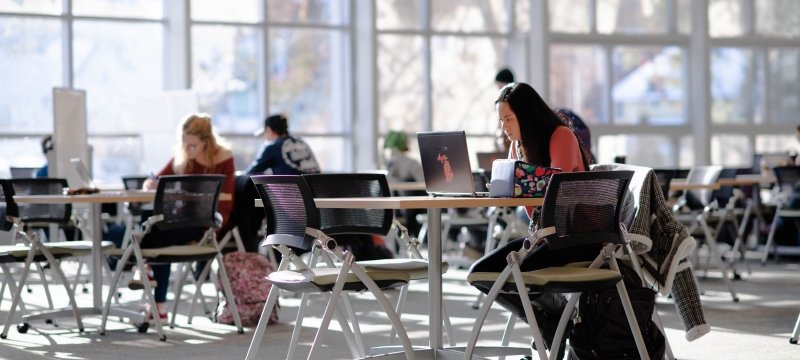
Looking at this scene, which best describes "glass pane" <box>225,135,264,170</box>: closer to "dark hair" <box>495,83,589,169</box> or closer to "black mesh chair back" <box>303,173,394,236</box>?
"black mesh chair back" <box>303,173,394,236</box>

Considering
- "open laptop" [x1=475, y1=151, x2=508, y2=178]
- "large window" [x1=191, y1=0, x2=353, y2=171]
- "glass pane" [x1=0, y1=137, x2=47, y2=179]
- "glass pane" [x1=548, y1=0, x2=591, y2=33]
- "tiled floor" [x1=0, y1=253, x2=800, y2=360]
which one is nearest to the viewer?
"tiled floor" [x1=0, y1=253, x2=800, y2=360]

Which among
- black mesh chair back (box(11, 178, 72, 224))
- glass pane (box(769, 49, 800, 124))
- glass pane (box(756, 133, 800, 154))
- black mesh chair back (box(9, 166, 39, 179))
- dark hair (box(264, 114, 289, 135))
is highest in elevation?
glass pane (box(769, 49, 800, 124))

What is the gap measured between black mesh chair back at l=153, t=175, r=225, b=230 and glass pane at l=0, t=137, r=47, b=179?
668cm

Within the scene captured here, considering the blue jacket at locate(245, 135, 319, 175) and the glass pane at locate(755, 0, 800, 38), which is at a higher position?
the glass pane at locate(755, 0, 800, 38)

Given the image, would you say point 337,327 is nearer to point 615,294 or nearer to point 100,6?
point 615,294

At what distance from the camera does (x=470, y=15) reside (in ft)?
48.3

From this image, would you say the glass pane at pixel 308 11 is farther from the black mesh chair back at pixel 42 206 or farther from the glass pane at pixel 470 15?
the black mesh chair back at pixel 42 206

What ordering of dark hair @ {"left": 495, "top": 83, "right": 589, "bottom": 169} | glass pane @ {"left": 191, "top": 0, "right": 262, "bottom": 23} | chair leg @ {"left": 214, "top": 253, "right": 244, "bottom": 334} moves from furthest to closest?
1. glass pane @ {"left": 191, "top": 0, "right": 262, "bottom": 23}
2. chair leg @ {"left": 214, "top": 253, "right": 244, "bottom": 334}
3. dark hair @ {"left": 495, "top": 83, "right": 589, "bottom": 169}

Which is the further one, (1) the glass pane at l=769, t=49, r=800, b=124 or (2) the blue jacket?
(1) the glass pane at l=769, t=49, r=800, b=124

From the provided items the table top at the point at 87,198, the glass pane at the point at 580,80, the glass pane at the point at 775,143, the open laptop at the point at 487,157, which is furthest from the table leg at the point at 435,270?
the glass pane at the point at 775,143

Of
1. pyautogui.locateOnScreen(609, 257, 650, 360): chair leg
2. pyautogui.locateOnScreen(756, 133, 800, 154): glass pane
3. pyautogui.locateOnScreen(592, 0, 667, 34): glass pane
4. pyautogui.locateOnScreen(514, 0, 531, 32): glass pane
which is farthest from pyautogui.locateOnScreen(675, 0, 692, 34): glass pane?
pyautogui.locateOnScreen(609, 257, 650, 360): chair leg

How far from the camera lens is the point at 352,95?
14109 millimetres

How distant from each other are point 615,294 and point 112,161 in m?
9.48

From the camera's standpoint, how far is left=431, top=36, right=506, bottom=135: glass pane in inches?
573
